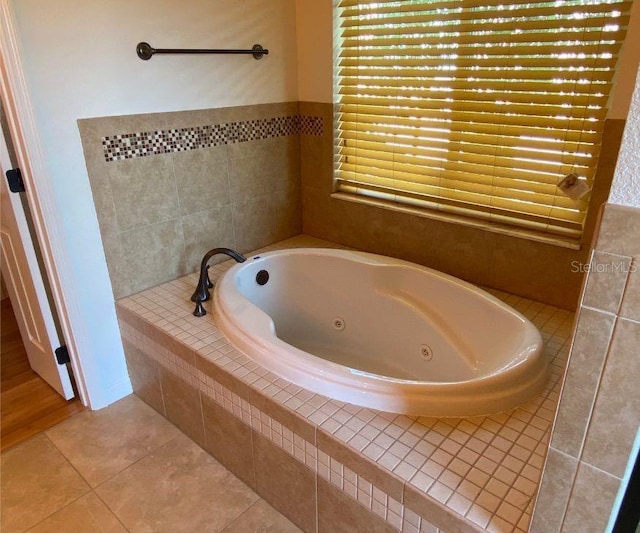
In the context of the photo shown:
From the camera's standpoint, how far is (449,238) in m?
2.30

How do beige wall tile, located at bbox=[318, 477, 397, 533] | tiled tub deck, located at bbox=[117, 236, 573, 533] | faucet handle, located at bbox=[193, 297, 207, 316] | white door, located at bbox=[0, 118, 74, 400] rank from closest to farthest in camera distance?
tiled tub deck, located at bbox=[117, 236, 573, 533] < beige wall tile, located at bbox=[318, 477, 397, 533] < white door, located at bbox=[0, 118, 74, 400] < faucet handle, located at bbox=[193, 297, 207, 316]

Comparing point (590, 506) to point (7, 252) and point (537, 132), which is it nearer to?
point (537, 132)

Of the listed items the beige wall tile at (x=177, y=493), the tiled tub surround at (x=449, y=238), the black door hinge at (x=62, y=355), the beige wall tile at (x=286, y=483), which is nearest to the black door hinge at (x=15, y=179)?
the black door hinge at (x=62, y=355)

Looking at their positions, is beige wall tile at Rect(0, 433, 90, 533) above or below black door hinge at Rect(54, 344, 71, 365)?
below

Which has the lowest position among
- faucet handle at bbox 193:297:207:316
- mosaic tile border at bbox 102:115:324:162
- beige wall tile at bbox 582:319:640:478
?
faucet handle at bbox 193:297:207:316

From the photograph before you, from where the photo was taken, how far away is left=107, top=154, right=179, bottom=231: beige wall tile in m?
2.09

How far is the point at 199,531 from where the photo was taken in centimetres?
165

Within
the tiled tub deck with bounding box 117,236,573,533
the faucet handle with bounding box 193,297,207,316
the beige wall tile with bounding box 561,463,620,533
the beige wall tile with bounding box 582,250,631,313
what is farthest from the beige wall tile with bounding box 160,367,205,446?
the beige wall tile with bounding box 582,250,631,313

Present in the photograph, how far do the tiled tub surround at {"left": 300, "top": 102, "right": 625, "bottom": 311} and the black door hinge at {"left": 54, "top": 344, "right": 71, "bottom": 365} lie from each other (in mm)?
1487

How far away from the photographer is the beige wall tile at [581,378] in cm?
82

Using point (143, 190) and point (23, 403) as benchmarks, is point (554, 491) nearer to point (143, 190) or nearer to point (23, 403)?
point (143, 190)

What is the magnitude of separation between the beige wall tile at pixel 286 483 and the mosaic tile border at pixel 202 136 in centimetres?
133

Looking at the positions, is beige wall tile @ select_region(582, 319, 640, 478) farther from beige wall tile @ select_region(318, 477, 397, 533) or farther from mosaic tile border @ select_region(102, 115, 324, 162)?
mosaic tile border @ select_region(102, 115, 324, 162)

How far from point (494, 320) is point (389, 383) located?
2.19 ft
